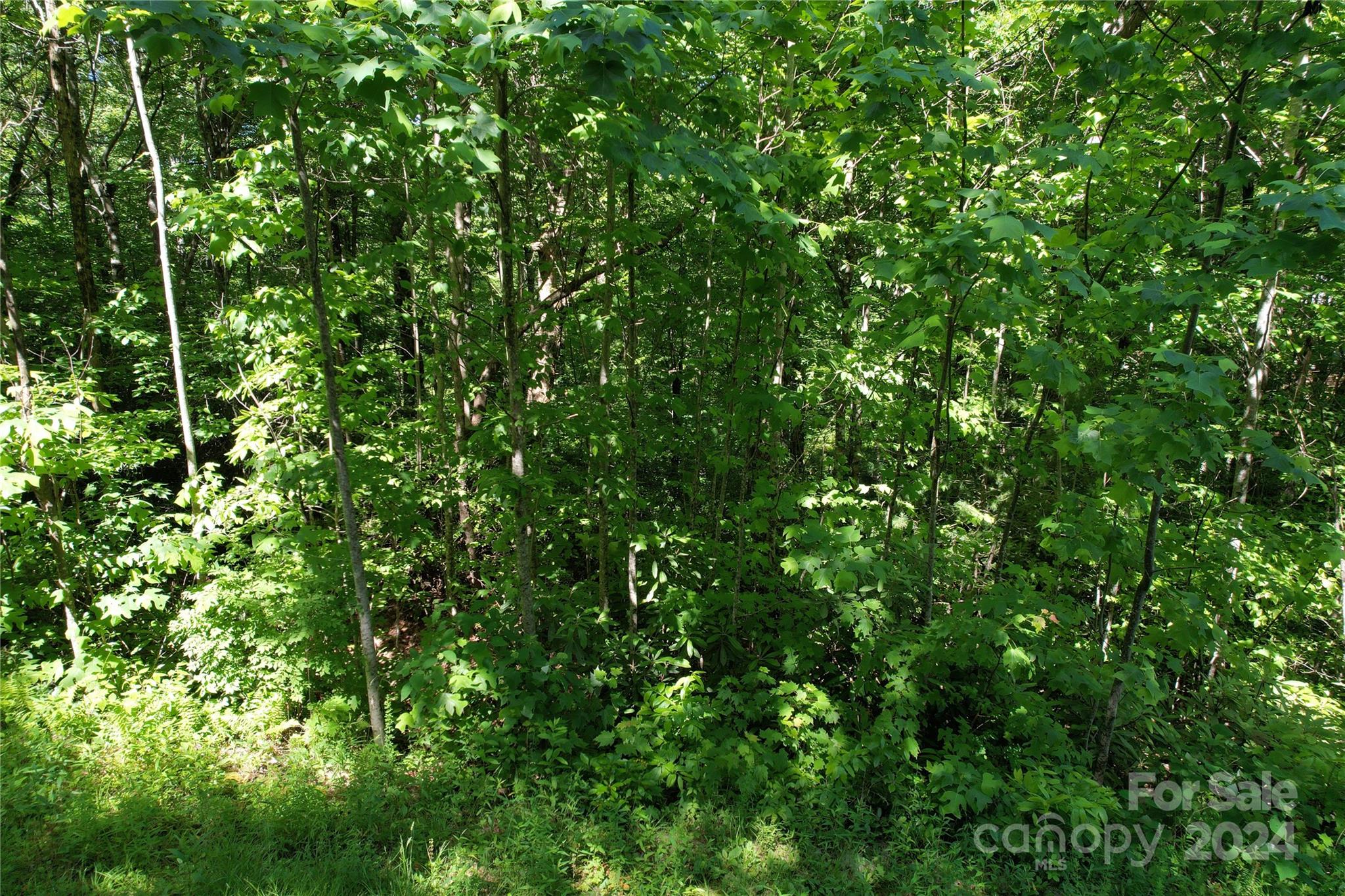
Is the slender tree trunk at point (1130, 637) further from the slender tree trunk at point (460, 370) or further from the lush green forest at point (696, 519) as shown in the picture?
the slender tree trunk at point (460, 370)

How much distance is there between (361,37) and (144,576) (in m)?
4.14

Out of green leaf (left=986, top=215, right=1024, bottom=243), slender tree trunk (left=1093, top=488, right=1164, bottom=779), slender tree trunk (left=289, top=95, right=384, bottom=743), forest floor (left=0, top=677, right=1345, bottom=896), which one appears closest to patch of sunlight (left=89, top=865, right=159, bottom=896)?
forest floor (left=0, top=677, right=1345, bottom=896)

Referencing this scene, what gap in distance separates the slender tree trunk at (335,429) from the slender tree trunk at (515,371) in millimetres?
924

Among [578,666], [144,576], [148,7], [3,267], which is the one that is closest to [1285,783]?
[578,666]

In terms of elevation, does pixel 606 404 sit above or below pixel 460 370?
below

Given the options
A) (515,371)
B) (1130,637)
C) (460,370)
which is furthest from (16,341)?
(1130,637)

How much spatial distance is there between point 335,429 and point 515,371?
1051mm

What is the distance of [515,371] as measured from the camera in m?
3.66

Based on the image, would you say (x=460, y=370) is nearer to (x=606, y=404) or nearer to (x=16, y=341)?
(x=606, y=404)

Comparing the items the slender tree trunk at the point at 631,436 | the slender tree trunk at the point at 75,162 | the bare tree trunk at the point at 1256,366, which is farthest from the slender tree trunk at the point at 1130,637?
the slender tree trunk at the point at 75,162

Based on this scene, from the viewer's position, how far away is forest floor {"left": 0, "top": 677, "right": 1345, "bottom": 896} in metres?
2.70

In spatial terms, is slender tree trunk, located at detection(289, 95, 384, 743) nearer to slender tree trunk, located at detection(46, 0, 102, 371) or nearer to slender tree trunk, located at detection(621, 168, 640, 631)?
slender tree trunk, located at detection(621, 168, 640, 631)

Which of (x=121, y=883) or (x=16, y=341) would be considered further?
(x=16, y=341)

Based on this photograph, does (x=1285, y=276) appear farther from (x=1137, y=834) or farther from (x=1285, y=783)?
(x=1137, y=834)
